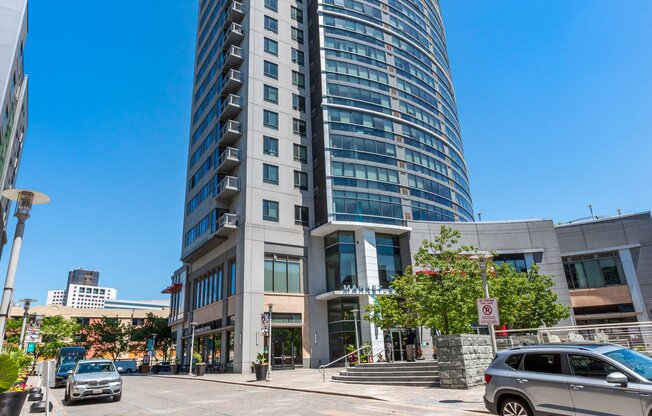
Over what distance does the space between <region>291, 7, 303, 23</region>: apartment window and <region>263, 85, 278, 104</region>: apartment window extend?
34.3ft

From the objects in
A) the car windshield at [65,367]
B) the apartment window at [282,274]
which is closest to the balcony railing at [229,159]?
the apartment window at [282,274]

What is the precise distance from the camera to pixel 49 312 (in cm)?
10088

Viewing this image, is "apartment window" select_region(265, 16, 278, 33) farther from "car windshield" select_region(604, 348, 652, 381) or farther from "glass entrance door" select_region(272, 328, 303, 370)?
"car windshield" select_region(604, 348, 652, 381)

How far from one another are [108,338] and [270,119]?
4693 cm

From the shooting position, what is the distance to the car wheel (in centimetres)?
900

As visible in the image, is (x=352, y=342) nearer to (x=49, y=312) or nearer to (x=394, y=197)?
(x=394, y=197)

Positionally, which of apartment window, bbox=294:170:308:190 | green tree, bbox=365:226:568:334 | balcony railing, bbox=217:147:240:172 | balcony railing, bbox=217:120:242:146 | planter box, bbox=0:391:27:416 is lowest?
planter box, bbox=0:391:27:416

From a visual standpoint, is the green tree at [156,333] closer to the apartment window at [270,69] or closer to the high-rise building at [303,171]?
the high-rise building at [303,171]

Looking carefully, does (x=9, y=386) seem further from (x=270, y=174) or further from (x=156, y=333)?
(x=156, y=333)

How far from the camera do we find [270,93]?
139 ft

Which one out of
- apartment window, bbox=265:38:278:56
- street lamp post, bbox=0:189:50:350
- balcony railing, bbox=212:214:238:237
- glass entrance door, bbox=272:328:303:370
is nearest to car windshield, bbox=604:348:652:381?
street lamp post, bbox=0:189:50:350

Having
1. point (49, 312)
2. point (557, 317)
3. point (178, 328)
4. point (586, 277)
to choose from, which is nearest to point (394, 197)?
point (557, 317)

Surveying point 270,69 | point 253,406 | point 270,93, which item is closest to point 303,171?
point 270,93

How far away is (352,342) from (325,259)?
8085 millimetres
